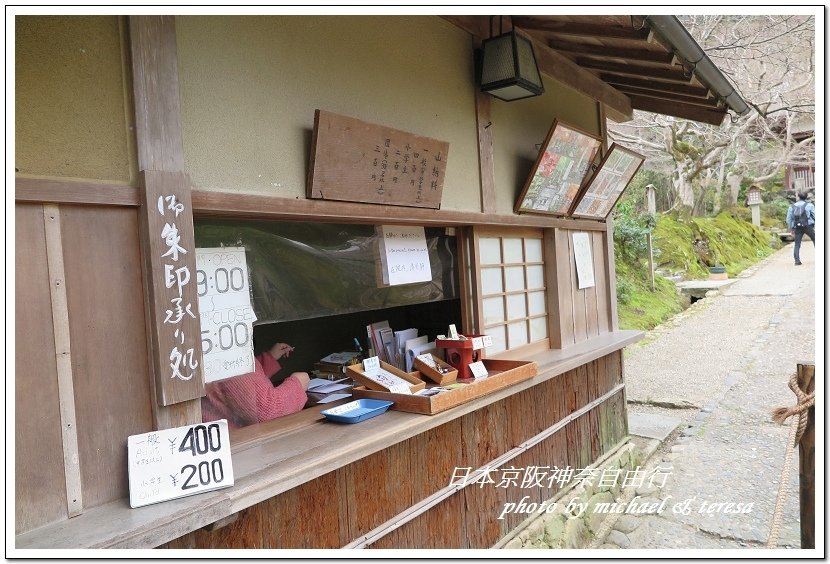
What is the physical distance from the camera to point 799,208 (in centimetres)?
2005

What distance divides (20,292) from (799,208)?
24.1 m

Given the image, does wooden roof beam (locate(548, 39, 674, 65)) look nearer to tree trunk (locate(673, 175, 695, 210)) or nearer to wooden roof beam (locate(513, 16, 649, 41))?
wooden roof beam (locate(513, 16, 649, 41))

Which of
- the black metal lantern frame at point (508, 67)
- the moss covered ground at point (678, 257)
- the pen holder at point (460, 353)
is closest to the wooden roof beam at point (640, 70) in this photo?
the black metal lantern frame at point (508, 67)

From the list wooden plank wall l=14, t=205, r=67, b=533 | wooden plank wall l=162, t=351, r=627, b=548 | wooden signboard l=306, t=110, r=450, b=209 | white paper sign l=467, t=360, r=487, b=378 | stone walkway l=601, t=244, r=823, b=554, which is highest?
wooden signboard l=306, t=110, r=450, b=209

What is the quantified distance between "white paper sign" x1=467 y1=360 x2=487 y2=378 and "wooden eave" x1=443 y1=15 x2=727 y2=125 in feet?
8.51

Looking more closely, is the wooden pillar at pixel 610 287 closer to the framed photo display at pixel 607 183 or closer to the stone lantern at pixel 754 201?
the framed photo display at pixel 607 183

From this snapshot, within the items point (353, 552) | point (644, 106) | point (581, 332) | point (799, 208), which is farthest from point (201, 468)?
point (799, 208)

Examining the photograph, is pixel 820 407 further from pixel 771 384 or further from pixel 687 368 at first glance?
pixel 687 368

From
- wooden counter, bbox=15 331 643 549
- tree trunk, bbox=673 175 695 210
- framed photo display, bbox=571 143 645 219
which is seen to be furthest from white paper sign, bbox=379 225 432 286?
tree trunk, bbox=673 175 695 210

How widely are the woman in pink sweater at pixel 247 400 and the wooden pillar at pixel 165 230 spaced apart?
25.3 inches

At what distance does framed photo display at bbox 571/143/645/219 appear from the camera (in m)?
5.56

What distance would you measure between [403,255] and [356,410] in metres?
1.23

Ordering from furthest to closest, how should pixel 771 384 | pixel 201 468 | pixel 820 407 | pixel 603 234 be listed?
pixel 771 384 → pixel 603 234 → pixel 820 407 → pixel 201 468

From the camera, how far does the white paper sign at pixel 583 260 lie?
582 centimetres
